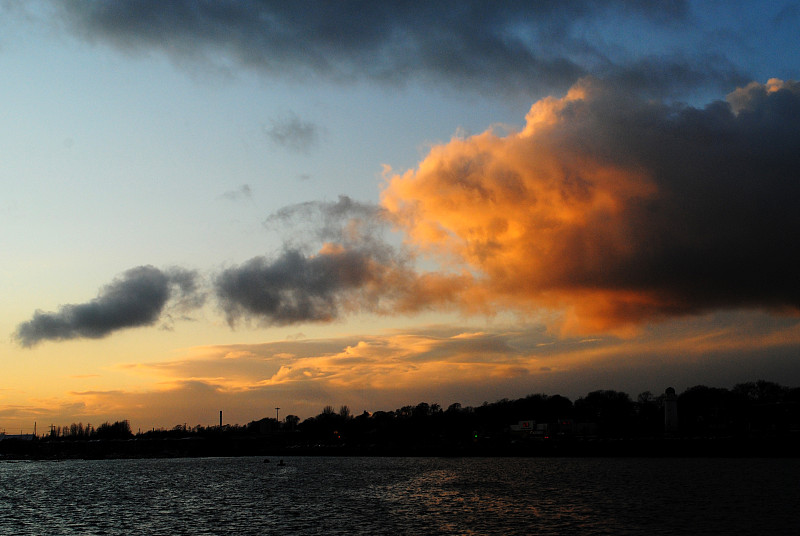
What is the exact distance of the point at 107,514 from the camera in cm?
8462

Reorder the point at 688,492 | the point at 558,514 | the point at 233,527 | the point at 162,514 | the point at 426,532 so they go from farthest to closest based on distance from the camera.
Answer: the point at 688,492 → the point at 162,514 → the point at 558,514 → the point at 233,527 → the point at 426,532

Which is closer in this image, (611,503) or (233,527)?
(233,527)

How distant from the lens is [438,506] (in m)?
86.8

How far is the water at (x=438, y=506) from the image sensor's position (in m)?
67.8

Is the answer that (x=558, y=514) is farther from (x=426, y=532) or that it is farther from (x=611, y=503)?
(x=426, y=532)

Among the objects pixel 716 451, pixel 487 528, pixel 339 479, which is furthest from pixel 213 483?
pixel 716 451

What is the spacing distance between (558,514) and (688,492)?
32.4 meters

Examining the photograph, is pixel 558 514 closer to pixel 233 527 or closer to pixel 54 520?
pixel 233 527

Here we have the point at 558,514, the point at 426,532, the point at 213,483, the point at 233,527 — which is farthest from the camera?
the point at 213,483

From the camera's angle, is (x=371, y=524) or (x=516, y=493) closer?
(x=371, y=524)

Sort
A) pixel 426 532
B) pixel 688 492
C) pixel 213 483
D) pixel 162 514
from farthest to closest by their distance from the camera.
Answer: pixel 213 483 → pixel 688 492 → pixel 162 514 → pixel 426 532

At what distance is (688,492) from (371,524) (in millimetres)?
53351

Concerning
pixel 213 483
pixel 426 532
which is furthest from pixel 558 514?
pixel 213 483

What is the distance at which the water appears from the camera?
222 ft
